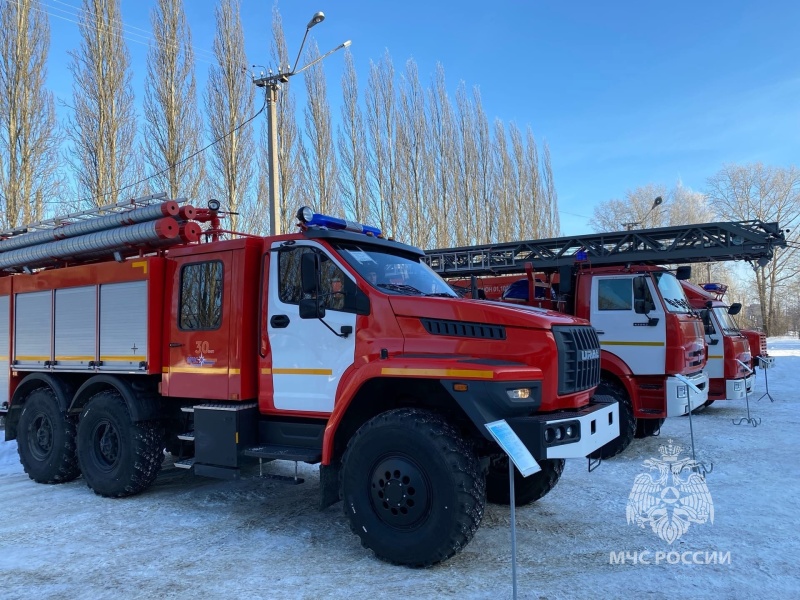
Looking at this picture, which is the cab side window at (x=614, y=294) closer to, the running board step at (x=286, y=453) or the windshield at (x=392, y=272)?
the windshield at (x=392, y=272)

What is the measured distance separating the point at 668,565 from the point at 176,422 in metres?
5.05

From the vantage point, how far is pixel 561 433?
14.0ft

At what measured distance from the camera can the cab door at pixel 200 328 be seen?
5641mm

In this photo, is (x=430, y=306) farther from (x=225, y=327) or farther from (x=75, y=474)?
(x=75, y=474)

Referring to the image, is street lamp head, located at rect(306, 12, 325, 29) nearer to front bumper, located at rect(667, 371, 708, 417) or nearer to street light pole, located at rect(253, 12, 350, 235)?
street light pole, located at rect(253, 12, 350, 235)

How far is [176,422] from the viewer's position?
6.57 metres

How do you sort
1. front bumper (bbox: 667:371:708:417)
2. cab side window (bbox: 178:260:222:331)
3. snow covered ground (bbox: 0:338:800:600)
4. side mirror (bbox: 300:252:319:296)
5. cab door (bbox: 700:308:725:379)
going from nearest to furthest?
snow covered ground (bbox: 0:338:800:600)
side mirror (bbox: 300:252:319:296)
cab side window (bbox: 178:260:222:331)
front bumper (bbox: 667:371:708:417)
cab door (bbox: 700:308:725:379)

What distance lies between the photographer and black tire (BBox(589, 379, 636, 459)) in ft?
25.4

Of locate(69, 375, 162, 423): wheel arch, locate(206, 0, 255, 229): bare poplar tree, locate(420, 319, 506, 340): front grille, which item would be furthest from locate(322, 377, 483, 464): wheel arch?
locate(206, 0, 255, 229): bare poplar tree

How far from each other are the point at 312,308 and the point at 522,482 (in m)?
2.73

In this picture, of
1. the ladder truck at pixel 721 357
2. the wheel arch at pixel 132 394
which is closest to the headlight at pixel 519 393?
the wheel arch at pixel 132 394

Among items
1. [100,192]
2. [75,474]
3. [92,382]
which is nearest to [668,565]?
[92,382]

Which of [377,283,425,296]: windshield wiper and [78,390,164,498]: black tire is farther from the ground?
[377,283,425,296]: windshield wiper

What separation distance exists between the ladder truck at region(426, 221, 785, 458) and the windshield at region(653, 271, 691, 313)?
0.02 m
